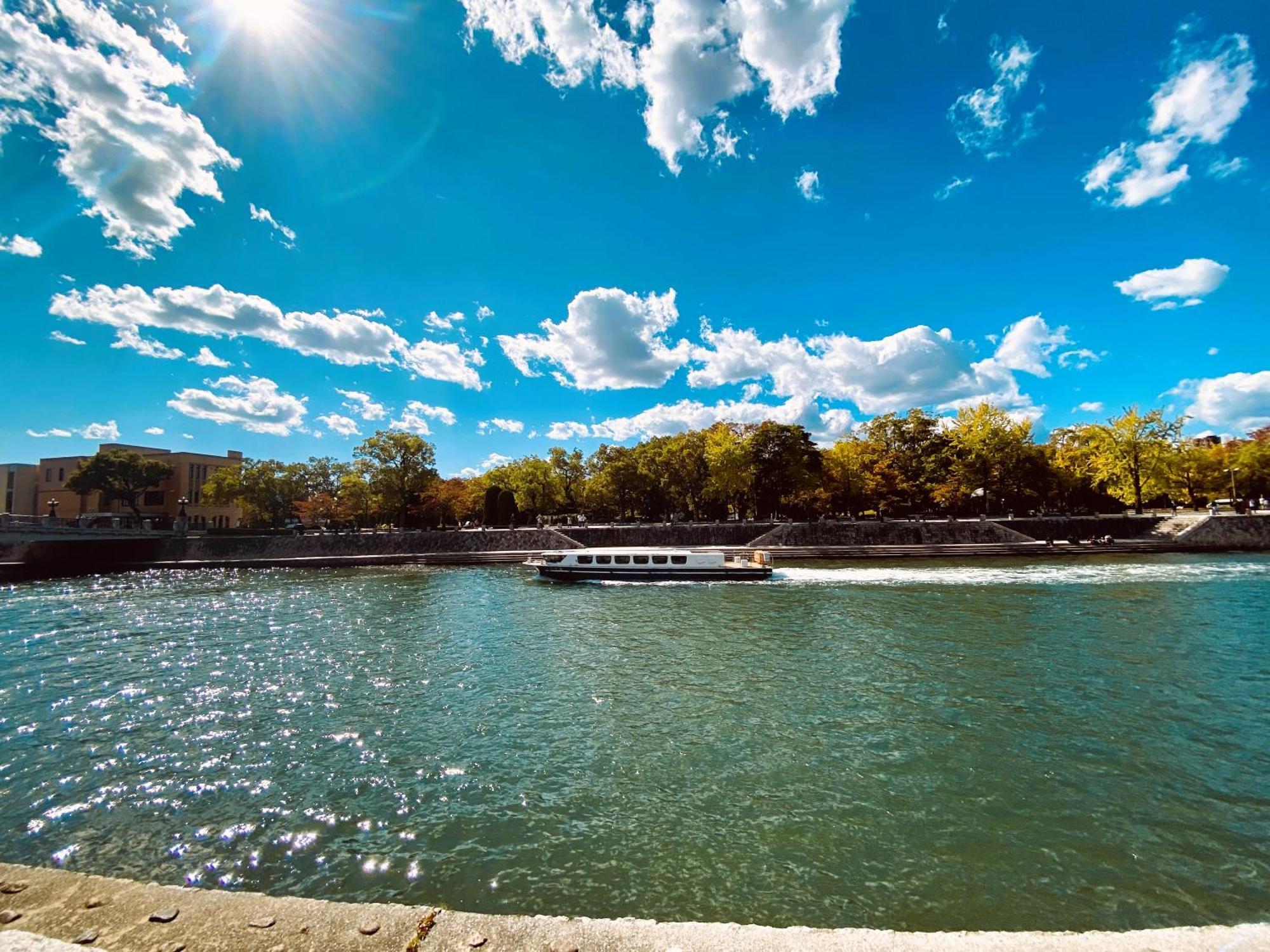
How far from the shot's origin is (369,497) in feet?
274

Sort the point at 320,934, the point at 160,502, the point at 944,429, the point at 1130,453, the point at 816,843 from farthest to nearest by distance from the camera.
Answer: the point at 160,502 → the point at 944,429 → the point at 1130,453 → the point at 816,843 → the point at 320,934

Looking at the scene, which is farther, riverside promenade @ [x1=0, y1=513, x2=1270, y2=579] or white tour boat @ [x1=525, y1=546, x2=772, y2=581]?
riverside promenade @ [x1=0, y1=513, x2=1270, y2=579]

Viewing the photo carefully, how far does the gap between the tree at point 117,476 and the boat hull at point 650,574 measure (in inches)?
3844

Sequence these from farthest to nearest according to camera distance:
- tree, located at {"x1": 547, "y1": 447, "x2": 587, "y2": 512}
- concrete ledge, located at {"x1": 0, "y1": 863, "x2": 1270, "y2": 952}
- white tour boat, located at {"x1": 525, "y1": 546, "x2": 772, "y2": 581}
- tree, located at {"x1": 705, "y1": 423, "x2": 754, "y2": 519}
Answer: tree, located at {"x1": 547, "y1": 447, "x2": 587, "y2": 512} < tree, located at {"x1": 705, "y1": 423, "x2": 754, "y2": 519} < white tour boat, located at {"x1": 525, "y1": 546, "x2": 772, "y2": 581} < concrete ledge, located at {"x1": 0, "y1": 863, "x2": 1270, "y2": 952}

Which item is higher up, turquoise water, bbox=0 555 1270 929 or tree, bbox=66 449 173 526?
tree, bbox=66 449 173 526

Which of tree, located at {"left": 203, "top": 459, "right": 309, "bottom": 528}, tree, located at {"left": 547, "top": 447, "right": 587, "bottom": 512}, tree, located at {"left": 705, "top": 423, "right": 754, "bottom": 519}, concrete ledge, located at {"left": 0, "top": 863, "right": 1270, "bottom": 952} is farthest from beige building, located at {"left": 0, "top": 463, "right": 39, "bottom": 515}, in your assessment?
concrete ledge, located at {"left": 0, "top": 863, "right": 1270, "bottom": 952}

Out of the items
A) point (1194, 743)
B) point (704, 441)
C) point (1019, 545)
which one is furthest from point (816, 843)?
point (704, 441)

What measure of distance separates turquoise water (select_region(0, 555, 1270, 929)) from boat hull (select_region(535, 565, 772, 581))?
729 inches

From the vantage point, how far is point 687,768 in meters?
11.4

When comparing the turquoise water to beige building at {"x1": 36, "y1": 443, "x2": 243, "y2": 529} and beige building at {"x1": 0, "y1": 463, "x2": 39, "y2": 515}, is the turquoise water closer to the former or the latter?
beige building at {"x1": 36, "y1": 443, "x2": 243, "y2": 529}

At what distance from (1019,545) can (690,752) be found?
55909 millimetres

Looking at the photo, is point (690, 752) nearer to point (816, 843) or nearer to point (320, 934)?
point (816, 843)

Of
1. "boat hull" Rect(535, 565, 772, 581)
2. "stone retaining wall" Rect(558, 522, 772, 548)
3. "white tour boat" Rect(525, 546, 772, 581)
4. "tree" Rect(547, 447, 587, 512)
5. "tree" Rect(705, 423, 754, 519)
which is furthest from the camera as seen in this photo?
"tree" Rect(547, 447, 587, 512)

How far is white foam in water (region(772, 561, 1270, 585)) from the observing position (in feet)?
123
